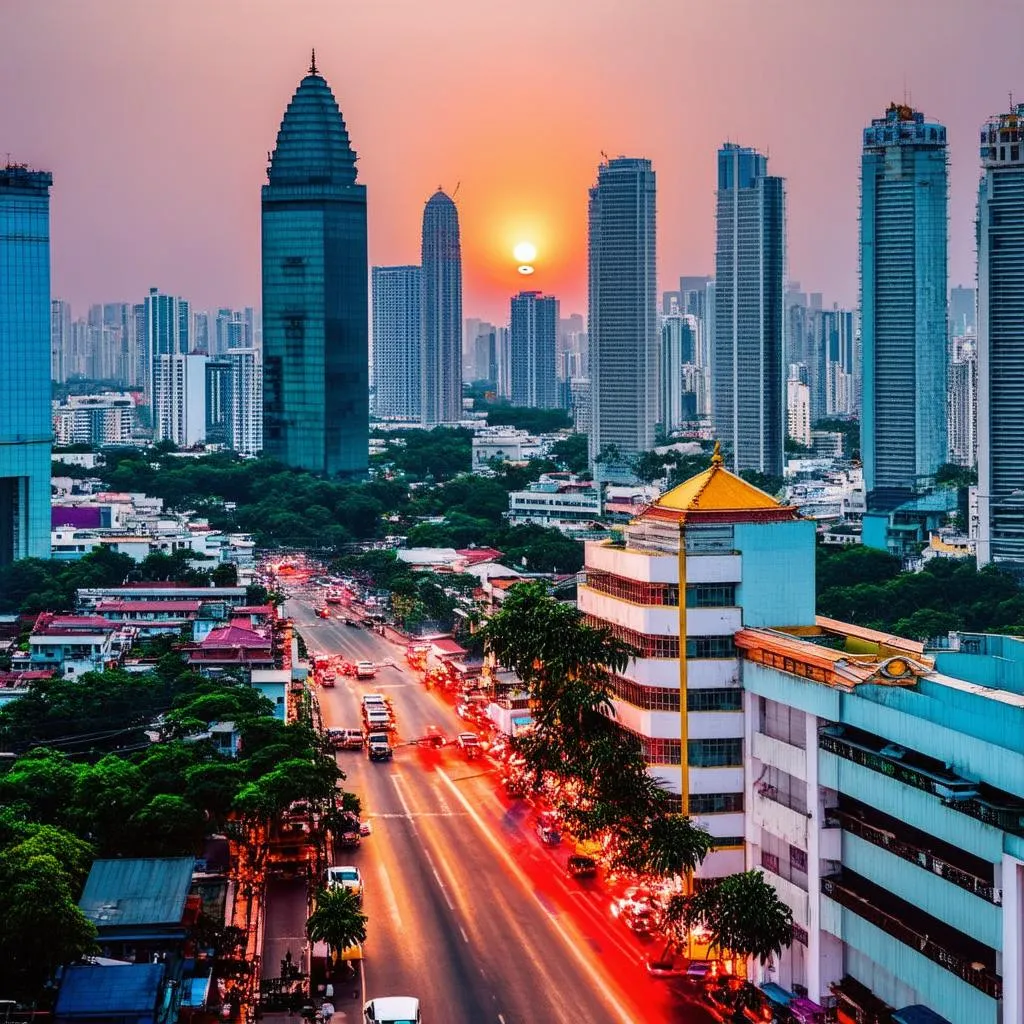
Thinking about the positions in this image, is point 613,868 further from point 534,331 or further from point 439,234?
point 534,331

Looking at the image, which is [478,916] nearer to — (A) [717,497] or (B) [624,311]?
(A) [717,497]

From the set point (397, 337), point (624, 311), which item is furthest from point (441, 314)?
point (624, 311)

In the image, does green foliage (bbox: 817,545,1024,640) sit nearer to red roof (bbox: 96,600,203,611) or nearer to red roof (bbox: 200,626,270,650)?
red roof (bbox: 200,626,270,650)

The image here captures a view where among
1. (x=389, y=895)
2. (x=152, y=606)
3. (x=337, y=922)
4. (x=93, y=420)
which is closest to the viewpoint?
(x=337, y=922)

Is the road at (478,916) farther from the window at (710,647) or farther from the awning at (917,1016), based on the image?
the window at (710,647)

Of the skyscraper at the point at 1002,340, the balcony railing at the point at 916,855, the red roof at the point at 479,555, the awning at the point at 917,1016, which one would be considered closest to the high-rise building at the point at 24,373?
the red roof at the point at 479,555

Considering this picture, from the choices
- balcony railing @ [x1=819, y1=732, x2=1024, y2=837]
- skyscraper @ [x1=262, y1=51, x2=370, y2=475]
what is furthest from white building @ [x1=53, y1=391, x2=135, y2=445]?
balcony railing @ [x1=819, y1=732, x2=1024, y2=837]
